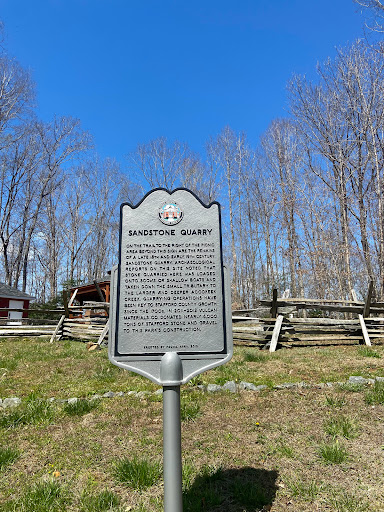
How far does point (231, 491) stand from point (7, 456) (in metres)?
2.20

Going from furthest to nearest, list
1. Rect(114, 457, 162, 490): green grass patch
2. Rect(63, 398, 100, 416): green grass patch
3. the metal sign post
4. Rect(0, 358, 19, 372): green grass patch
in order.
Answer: Rect(0, 358, 19, 372): green grass patch
Rect(63, 398, 100, 416): green grass patch
Rect(114, 457, 162, 490): green grass patch
the metal sign post

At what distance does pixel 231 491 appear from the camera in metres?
2.79

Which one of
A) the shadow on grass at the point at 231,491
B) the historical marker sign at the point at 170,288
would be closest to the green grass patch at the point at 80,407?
the shadow on grass at the point at 231,491

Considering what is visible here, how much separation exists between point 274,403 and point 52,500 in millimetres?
2868

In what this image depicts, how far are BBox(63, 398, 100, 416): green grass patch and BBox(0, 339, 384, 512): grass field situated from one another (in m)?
0.01

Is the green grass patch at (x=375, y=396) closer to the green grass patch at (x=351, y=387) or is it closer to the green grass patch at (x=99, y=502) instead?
the green grass patch at (x=351, y=387)

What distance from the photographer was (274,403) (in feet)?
14.7

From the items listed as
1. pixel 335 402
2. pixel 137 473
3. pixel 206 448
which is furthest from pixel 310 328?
pixel 137 473

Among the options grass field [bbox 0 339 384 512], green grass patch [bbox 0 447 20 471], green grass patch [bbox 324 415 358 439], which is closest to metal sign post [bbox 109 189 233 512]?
grass field [bbox 0 339 384 512]

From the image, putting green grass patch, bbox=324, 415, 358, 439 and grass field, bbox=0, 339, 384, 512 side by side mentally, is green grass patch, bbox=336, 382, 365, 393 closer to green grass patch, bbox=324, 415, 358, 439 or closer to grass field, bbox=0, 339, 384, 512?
grass field, bbox=0, 339, 384, 512

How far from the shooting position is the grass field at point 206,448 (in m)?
2.67

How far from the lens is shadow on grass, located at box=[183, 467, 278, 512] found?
8.54 feet

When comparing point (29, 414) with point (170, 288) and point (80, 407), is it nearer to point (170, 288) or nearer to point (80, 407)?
point (80, 407)

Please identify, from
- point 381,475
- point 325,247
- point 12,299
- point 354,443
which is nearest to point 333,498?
point 381,475
